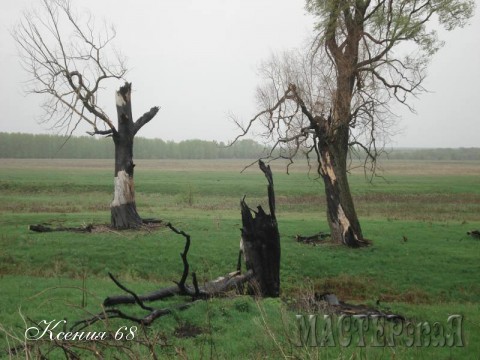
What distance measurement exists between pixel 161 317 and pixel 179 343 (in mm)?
1770

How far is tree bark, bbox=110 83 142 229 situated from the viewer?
23422 mm

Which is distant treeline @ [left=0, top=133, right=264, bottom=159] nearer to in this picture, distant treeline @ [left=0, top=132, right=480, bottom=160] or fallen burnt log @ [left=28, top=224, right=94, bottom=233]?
distant treeline @ [left=0, top=132, right=480, bottom=160]

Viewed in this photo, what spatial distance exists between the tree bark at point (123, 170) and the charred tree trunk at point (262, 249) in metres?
11.3

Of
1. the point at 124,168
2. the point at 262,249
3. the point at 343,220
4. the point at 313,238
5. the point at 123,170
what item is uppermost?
the point at 124,168

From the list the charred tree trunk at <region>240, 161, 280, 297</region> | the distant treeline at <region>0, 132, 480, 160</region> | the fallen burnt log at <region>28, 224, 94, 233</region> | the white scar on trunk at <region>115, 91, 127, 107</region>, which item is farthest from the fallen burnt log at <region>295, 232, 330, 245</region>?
the distant treeline at <region>0, 132, 480, 160</region>

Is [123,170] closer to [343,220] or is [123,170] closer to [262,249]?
[343,220]

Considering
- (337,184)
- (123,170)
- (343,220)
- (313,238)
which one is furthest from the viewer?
(123,170)

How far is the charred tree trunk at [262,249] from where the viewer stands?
1351cm

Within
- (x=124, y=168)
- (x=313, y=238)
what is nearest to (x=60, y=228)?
(x=124, y=168)

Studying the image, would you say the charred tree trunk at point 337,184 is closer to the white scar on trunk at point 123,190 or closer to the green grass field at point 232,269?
the green grass field at point 232,269

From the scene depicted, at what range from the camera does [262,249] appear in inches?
536

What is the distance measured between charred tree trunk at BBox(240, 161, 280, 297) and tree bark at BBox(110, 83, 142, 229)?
1128 centimetres

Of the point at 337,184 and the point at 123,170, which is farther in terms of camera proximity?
the point at 123,170

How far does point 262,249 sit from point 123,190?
12011 mm
